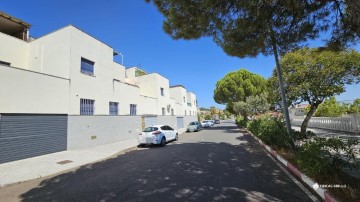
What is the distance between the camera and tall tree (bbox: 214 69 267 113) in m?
36.0

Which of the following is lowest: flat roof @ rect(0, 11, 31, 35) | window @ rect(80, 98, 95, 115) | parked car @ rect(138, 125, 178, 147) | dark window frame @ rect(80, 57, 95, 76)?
parked car @ rect(138, 125, 178, 147)

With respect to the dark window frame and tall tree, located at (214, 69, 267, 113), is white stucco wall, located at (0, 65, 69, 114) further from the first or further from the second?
tall tree, located at (214, 69, 267, 113)

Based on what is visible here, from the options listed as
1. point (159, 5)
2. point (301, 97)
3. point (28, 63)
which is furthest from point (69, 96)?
point (301, 97)

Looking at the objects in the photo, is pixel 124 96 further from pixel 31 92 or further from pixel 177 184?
pixel 177 184

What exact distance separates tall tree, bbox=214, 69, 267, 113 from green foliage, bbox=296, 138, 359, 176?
30964 mm

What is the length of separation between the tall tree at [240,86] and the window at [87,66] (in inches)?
1019

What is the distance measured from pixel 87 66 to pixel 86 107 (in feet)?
10.4

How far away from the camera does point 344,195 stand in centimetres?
410

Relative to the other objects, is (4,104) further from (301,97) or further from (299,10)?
(301,97)

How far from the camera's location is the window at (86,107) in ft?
48.9

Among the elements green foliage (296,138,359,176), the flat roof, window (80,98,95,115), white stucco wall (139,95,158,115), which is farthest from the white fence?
the flat roof

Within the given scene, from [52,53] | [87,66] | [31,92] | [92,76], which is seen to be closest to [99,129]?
[92,76]

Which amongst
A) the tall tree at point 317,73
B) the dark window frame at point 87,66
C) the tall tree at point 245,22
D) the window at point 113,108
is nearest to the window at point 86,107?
the dark window frame at point 87,66

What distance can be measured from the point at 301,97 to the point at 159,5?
38.0 feet
